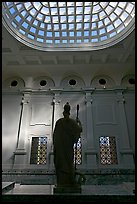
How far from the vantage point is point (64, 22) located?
14.9 meters

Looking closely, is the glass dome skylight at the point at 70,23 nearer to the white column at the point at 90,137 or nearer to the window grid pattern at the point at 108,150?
the white column at the point at 90,137

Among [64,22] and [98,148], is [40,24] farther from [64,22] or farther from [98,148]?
[98,148]

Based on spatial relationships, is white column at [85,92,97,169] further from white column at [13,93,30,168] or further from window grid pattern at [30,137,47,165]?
white column at [13,93,30,168]

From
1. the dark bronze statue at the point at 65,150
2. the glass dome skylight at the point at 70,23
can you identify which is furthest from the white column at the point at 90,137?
the dark bronze statue at the point at 65,150

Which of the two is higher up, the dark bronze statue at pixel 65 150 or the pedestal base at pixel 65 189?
the dark bronze statue at pixel 65 150

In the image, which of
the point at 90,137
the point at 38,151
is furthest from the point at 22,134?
the point at 90,137

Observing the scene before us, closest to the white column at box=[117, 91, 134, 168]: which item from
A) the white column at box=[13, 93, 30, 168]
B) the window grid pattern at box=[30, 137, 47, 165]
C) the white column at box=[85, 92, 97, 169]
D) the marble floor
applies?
the white column at box=[85, 92, 97, 169]

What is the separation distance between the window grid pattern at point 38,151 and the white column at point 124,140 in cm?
589

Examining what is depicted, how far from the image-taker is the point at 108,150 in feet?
45.0

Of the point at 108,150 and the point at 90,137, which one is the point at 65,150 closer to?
the point at 90,137

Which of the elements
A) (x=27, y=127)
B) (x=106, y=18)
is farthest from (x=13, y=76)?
(x=106, y=18)

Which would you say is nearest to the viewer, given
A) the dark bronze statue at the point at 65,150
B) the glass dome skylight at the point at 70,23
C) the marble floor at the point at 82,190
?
the marble floor at the point at 82,190

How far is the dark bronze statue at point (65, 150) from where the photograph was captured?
4340mm

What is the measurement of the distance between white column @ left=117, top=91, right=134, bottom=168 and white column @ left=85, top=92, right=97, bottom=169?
213 centimetres
